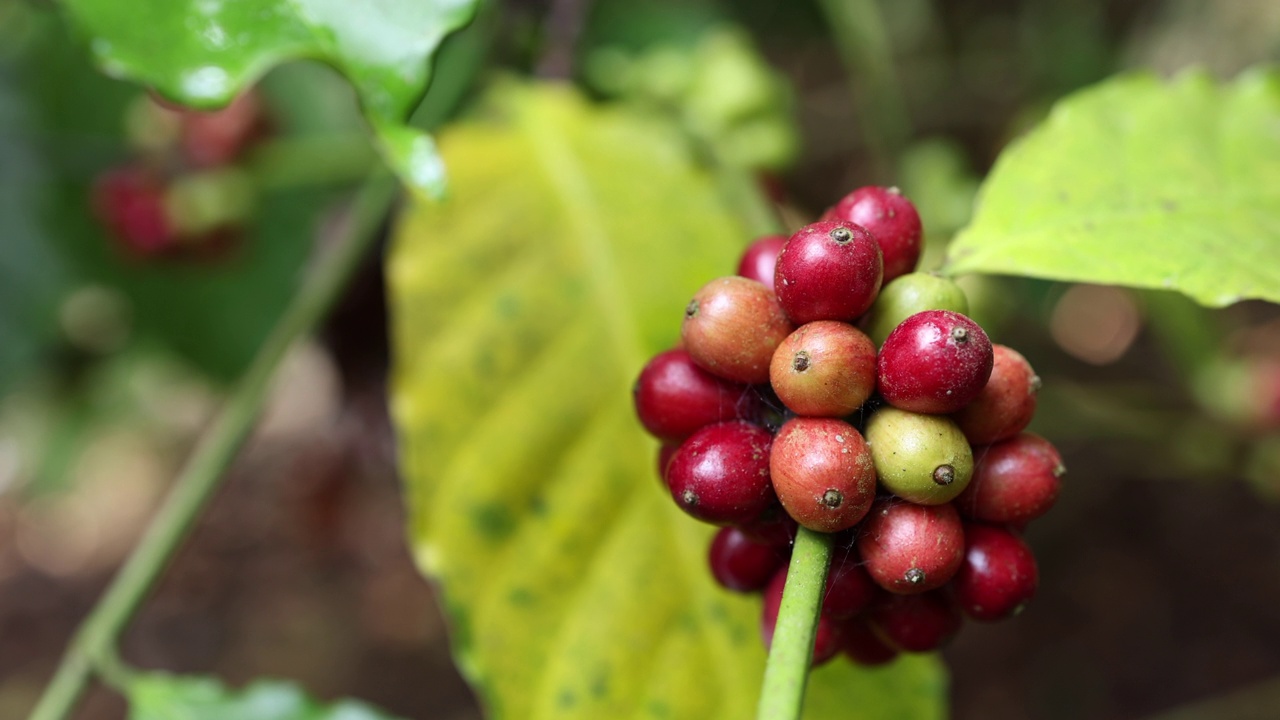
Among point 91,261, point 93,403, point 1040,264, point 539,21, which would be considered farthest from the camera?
point 93,403

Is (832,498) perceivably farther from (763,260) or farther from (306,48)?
(306,48)

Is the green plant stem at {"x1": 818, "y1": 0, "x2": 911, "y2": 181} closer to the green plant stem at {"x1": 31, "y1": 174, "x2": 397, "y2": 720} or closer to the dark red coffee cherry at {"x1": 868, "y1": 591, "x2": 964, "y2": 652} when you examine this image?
the green plant stem at {"x1": 31, "y1": 174, "x2": 397, "y2": 720}

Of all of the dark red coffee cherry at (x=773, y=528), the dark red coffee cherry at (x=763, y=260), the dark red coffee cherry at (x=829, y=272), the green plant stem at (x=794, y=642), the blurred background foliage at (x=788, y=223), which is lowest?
the blurred background foliage at (x=788, y=223)

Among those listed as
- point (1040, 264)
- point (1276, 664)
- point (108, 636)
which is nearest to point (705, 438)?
point (1040, 264)

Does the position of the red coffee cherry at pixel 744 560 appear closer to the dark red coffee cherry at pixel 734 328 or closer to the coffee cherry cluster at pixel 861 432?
the coffee cherry cluster at pixel 861 432

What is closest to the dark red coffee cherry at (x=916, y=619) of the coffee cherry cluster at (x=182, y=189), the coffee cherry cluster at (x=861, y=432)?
the coffee cherry cluster at (x=861, y=432)

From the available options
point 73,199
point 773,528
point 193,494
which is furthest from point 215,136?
point 773,528

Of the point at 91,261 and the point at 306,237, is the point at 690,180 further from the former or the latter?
the point at 91,261
